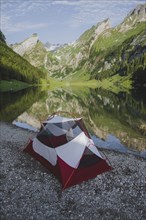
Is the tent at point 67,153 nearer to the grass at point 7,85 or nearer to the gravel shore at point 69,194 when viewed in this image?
the gravel shore at point 69,194

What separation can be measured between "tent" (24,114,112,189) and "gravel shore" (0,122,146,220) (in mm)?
641

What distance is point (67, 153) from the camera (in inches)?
989

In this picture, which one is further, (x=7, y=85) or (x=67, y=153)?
(x=7, y=85)

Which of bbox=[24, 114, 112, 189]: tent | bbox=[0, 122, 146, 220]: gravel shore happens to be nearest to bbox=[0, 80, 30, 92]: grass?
bbox=[24, 114, 112, 189]: tent

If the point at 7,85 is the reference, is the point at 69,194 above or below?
below

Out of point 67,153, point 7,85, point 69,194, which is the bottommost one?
point 69,194

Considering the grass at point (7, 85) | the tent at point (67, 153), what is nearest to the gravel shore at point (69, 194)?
the tent at point (67, 153)

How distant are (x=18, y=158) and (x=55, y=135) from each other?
4.77 meters

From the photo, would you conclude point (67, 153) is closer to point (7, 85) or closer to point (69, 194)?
point (69, 194)

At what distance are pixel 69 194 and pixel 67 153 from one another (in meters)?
4.60

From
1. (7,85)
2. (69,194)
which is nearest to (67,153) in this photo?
(69,194)

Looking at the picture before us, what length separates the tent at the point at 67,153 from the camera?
23516mm

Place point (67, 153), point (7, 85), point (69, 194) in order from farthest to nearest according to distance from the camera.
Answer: point (7, 85) < point (67, 153) < point (69, 194)

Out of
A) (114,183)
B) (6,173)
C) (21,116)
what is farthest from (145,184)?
(21,116)
